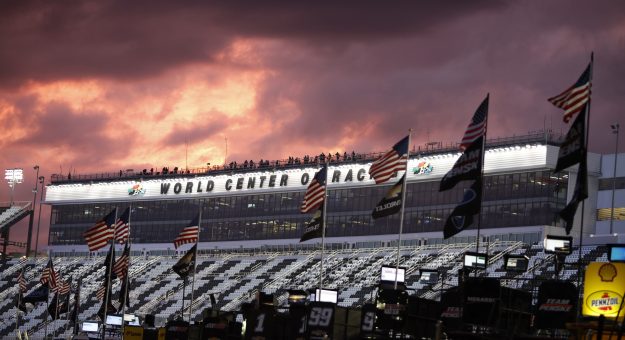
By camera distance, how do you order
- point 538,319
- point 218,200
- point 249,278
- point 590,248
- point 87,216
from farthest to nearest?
point 87,216
point 218,200
point 249,278
point 590,248
point 538,319

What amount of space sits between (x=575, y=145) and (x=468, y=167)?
16.9ft

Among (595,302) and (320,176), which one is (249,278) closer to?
(320,176)

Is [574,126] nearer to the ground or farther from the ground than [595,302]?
farther from the ground

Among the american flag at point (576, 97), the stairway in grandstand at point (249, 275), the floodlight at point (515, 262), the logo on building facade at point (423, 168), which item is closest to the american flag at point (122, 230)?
the stairway in grandstand at point (249, 275)

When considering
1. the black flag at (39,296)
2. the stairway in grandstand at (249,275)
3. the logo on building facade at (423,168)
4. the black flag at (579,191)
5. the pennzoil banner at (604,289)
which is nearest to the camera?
the pennzoil banner at (604,289)

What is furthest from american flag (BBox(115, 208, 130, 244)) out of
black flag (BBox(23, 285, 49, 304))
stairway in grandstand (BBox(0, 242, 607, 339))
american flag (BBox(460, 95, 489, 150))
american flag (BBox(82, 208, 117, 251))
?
american flag (BBox(460, 95, 489, 150))

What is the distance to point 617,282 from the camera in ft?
86.7

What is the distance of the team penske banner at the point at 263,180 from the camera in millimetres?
86812

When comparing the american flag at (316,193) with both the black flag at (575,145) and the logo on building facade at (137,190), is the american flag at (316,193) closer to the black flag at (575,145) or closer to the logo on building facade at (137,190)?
the black flag at (575,145)

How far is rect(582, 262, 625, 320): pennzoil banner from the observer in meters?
26.4

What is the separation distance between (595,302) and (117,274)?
43.5m

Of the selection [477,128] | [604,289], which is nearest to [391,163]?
[477,128]

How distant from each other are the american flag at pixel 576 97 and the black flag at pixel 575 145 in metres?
0.51

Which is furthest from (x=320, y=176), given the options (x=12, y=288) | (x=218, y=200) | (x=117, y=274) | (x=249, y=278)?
(x=12, y=288)
